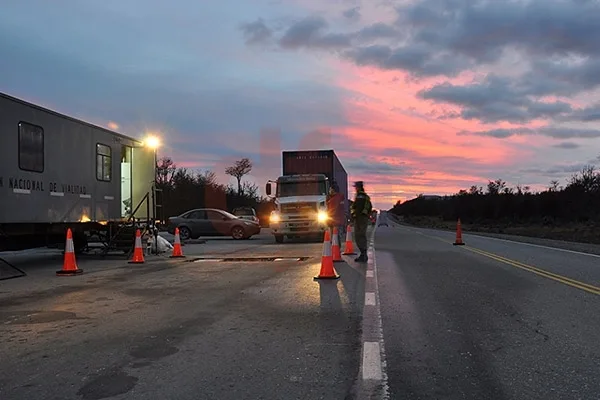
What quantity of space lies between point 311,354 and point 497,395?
1.79m

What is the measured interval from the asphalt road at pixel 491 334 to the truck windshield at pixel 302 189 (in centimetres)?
1205

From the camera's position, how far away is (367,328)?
642 cm

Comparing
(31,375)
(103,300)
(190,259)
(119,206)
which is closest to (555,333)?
(31,375)

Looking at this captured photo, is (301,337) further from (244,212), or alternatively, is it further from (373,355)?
(244,212)

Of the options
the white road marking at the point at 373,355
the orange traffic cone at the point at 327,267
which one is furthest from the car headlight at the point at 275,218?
the white road marking at the point at 373,355

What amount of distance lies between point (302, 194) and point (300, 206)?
0.68 meters

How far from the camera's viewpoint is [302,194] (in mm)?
23562

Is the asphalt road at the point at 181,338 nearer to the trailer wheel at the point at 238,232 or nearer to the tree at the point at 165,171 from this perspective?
the trailer wheel at the point at 238,232

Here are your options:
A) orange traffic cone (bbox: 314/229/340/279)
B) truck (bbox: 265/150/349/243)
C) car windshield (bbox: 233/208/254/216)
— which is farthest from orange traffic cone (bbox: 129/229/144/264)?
car windshield (bbox: 233/208/254/216)

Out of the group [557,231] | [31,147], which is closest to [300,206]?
[31,147]

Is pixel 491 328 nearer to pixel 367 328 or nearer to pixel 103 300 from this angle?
pixel 367 328

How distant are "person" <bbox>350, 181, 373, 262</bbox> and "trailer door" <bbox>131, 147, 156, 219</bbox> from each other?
23.0ft

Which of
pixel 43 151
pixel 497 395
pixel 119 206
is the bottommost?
pixel 497 395

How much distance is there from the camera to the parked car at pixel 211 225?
88.3 ft
